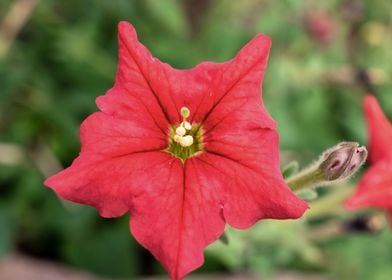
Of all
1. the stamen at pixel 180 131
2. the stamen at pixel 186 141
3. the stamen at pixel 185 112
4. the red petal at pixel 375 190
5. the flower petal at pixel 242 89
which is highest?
the flower petal at pixel 242 89

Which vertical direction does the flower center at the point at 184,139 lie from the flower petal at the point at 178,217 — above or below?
above

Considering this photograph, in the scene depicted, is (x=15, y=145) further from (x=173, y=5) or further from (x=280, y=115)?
(x=280, y=115)

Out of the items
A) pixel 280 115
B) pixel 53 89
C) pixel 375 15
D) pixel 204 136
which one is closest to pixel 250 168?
pixel 204 136

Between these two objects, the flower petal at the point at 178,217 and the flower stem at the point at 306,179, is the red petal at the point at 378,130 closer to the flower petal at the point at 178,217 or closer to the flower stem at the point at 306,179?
the flower stem at the point at 306,179

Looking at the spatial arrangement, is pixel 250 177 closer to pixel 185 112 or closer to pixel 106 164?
pixel 185 112

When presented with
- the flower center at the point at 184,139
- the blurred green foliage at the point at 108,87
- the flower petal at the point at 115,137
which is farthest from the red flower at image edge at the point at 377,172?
the blurred green foliage at the point at 108,87

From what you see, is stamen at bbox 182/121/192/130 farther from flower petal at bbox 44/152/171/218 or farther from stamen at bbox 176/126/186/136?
flower petal at bbox 44/152/171/218
